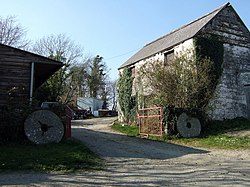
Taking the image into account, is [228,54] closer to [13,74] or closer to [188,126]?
[188,126]

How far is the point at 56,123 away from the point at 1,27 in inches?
1043

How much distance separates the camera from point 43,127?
10.5 m

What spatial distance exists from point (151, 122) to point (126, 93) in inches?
322

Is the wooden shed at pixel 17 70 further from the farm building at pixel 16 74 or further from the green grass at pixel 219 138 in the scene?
the green grass at pixel 219 138

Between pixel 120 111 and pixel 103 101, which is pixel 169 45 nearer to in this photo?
pixel 120 111

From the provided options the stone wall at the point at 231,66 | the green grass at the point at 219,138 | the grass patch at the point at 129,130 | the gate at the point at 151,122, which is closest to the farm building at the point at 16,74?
the gate at the point at 151,122

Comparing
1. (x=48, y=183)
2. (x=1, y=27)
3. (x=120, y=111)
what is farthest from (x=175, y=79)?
(x=1, y=27)

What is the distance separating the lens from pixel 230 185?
5566 mm

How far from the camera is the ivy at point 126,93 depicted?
23.5 meters

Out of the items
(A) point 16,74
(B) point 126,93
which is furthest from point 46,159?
(B) point 126,93

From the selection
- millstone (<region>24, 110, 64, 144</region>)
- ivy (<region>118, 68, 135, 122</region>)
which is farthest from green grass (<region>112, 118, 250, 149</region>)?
ivy (<region>118, 68, 135, 122</region>)

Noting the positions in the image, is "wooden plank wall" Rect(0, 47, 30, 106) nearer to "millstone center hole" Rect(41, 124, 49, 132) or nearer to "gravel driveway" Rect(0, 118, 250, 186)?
"millstone center hole" Rect(41, 124, 49, 132)

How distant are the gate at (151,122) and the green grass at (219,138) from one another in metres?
0.56

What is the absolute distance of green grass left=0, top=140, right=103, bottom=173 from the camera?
725 centimetres
